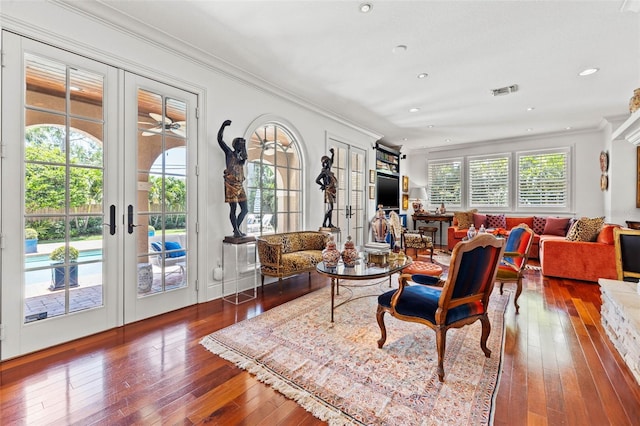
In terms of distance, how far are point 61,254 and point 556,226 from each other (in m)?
8.18

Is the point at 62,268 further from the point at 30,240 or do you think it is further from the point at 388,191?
the point at 388,191

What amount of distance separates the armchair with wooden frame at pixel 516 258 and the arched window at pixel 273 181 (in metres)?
2.89

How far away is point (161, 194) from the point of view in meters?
3.07

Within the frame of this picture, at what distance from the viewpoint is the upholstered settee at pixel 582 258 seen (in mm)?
4145

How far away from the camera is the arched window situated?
13.4ft

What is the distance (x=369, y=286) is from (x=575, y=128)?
19.9 feet

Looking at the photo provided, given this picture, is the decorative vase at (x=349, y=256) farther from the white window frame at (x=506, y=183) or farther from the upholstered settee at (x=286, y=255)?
the white window frame at (x=506, y=183)

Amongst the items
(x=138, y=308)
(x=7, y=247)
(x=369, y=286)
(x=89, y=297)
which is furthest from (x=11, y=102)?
(x=369, y=286)

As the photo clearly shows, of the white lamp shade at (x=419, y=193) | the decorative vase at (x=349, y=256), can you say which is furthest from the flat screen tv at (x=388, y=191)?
the decorative vase at (x=349, y=256)

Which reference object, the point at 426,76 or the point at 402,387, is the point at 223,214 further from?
the point at 426,76

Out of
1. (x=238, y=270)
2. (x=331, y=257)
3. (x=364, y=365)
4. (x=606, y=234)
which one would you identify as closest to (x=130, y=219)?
(x=238, y=270)

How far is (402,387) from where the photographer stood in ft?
5.93

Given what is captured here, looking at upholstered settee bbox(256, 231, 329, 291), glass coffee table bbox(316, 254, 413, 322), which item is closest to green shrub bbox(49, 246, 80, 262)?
upholstered settee bbox(256, 231, 329, 291)

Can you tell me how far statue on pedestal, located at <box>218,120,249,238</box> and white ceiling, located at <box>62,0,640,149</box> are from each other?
3.22 feet
